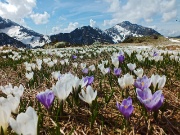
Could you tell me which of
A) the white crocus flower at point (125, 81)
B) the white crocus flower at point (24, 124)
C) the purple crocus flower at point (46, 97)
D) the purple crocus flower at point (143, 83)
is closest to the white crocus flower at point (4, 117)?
the white crocus flower at point (24, 124)

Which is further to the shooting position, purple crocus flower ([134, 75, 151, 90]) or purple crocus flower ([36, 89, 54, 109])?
purple crocus flower ([134, 75, 151, 90])

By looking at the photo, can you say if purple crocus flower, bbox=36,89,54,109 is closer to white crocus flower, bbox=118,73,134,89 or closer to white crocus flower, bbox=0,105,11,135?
white crocus flower, bbox=0,105,11,135

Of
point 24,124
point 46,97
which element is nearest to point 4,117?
point 24,124

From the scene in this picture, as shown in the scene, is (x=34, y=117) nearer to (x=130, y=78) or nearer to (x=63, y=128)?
(x=63, y=128)

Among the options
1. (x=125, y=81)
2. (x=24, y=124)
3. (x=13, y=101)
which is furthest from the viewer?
(x=125, y=81)

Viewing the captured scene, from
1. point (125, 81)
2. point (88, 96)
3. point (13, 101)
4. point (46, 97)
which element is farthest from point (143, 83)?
point (13, 101)

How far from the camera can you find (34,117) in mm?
1373

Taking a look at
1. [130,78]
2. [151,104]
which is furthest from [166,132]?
[130,78]

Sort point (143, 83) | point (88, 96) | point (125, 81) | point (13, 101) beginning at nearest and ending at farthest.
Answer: point (13, 101) < point (88, 96) < point (143, 83) < point (125, 81)

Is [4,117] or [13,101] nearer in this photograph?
[4,117]

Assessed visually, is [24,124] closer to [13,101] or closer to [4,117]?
[4,117]

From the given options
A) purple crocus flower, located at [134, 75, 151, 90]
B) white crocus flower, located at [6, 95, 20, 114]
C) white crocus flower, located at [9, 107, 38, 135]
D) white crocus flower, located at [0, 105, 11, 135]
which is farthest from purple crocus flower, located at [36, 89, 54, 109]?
purple crocus flower, located at [134, 75, 151, 90]

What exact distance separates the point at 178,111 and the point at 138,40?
165ft

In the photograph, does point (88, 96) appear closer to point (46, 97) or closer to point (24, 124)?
point (46, 97)
